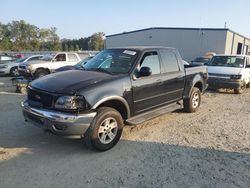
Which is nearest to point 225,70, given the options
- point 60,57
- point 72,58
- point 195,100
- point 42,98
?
point 195,100

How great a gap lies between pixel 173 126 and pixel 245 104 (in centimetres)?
431

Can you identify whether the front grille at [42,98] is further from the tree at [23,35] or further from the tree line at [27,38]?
the tree at [23,35]

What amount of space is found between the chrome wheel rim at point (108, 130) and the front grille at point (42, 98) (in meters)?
1.00

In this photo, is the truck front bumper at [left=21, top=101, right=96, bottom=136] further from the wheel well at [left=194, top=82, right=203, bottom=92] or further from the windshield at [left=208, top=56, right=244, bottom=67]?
the windshield at [left=208, top=56, right=244, bottom=67]

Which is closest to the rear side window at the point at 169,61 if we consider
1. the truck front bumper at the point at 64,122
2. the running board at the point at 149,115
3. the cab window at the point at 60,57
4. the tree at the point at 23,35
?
the running board at the point at 149,115

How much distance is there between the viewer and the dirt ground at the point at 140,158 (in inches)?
139

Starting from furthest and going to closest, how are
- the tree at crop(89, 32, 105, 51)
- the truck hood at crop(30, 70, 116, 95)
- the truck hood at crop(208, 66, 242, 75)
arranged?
the tree at crop(89, 32, 105, 51) → the truck hood at crop(208, 66, 242, 75) → the truck hood at crop(30, 70, 116, 95)

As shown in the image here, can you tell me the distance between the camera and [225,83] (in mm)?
10734

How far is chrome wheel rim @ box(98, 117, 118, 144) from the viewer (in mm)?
4406

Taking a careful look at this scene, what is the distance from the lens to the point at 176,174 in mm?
3732

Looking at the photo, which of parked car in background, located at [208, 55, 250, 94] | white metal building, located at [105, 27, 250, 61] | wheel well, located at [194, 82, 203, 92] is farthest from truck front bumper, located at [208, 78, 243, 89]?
white metal building, located at [105, 27, 250, 61]

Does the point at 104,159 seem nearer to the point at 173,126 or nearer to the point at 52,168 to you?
the point at 52,168

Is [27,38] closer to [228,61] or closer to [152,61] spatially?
[228,61]

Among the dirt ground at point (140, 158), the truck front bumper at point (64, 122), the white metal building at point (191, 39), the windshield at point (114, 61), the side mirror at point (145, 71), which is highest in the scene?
the white metal building at point (191, 39)
